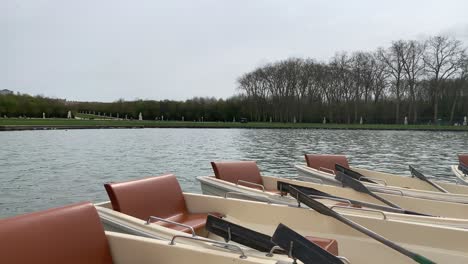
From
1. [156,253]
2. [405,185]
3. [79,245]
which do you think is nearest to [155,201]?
[156,253]

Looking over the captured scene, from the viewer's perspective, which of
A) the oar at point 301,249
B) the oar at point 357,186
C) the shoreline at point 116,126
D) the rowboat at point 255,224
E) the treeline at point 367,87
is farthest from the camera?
the treeline at point 367,87

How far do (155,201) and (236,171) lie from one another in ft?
8.51

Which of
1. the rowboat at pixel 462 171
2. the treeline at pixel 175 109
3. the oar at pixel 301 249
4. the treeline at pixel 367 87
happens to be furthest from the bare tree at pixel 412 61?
the oar at pixel 301 249

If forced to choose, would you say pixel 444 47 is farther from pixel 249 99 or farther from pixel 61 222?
pixel 61 222

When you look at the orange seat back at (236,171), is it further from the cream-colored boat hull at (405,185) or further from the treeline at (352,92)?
the treeline at (352,92)

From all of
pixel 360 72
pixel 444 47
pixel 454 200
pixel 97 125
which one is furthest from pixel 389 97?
pixel 454 200

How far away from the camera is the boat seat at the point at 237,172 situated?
720 centimetres

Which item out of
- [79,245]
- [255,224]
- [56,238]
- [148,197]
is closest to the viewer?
[56,238]

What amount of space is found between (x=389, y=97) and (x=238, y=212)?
207ft

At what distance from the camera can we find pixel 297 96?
2660 inches

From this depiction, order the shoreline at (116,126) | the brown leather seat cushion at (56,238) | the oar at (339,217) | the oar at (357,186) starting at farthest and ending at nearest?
the shoreline at (116,126) → the oar at (357,186) → the oar at (339,217) → the brown leather seat cushion at (56,238)

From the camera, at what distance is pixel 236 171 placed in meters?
7.46

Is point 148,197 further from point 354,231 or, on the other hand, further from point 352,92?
point 352,92

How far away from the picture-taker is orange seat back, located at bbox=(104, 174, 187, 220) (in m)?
4.69
